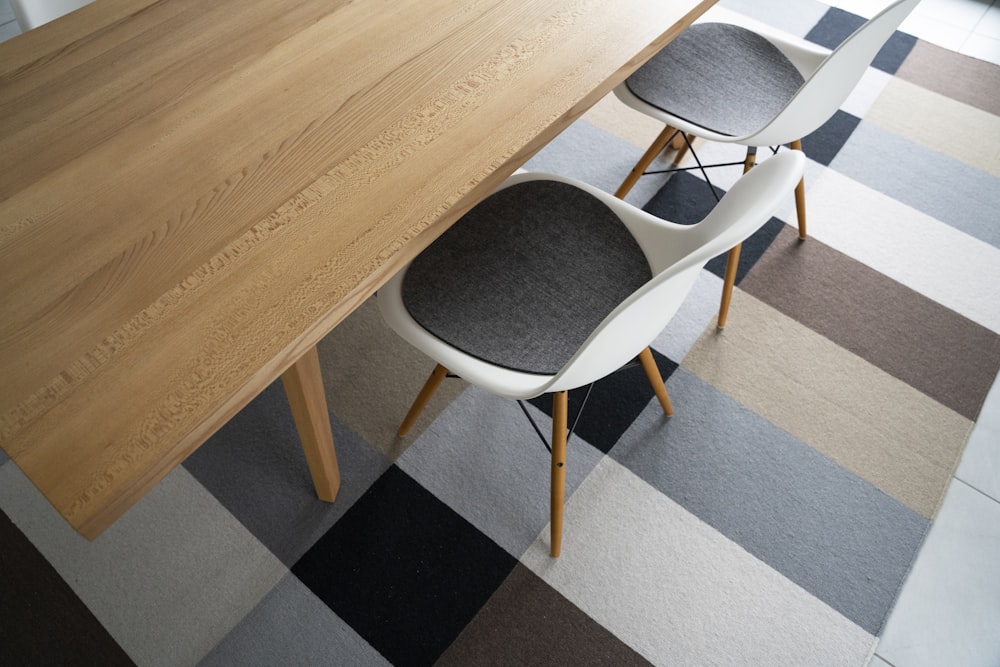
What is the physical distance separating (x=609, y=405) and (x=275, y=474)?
0.74m

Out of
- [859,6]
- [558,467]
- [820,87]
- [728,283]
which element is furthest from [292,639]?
[859,6]

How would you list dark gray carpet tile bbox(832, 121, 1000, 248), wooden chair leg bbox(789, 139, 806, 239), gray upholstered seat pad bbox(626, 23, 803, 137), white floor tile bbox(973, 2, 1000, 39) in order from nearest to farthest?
gray upholstered seat pad bbox(626, 23, 803, 137) → wooden chair leg bbox(789, 139, 806, 239) → dark gray carpet tile bbox(832, 121, 1000, 248) → white floor tile bbox(973, 2, 1000, 39)

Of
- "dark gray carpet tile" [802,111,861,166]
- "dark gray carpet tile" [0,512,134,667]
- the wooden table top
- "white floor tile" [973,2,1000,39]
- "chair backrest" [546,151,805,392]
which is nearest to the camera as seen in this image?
the wooden table top

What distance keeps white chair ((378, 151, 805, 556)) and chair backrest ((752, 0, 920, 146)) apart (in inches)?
14.7

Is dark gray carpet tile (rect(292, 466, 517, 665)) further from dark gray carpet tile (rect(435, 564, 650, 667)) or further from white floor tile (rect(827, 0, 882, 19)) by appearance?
white floor tile (rect(827, 0, 882, 19))

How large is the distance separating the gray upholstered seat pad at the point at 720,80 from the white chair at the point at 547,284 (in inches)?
15.6

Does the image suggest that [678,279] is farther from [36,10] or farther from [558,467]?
[36,10]

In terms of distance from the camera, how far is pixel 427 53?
4.06ft

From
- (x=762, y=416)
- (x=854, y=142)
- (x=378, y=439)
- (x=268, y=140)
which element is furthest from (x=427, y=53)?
(x=854, y=142)

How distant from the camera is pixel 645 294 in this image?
97 cm

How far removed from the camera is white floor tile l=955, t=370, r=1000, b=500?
1718 millimetres

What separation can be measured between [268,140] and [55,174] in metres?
0.28

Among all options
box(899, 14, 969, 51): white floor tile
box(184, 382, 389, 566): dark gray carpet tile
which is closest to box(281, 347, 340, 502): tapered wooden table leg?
box(184, 382, 389, 566): dark gray carpet tile

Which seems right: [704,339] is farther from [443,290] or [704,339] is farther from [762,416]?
[443,290]
